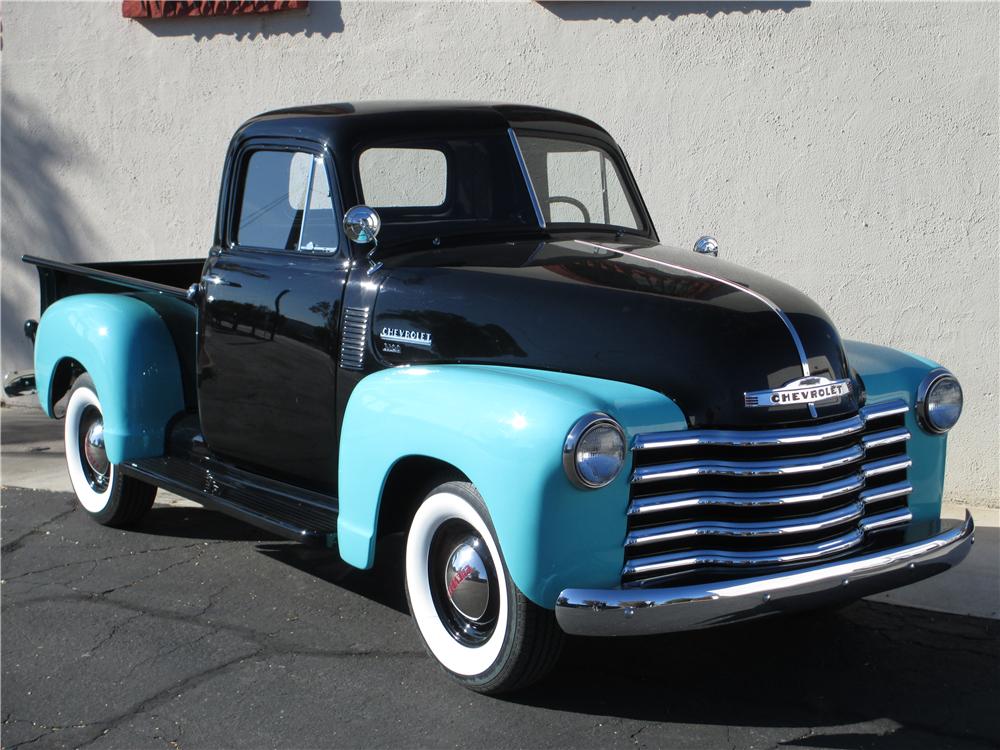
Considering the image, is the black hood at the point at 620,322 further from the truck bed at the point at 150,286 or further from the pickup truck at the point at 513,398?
the truck bed at the point at 150,286

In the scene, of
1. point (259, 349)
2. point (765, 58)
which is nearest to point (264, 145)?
point (259, 349)

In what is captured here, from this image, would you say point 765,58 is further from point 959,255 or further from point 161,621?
point 161,621

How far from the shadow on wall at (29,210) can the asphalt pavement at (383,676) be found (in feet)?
14.1

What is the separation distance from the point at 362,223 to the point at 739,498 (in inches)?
65.5

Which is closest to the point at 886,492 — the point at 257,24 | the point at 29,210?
the point at 257,24

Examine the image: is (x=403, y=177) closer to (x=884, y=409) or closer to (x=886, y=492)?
(x=884, y=409)

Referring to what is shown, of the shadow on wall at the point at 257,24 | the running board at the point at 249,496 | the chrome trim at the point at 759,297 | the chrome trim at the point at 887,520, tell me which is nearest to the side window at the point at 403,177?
the chrome trim at the point at 759,297

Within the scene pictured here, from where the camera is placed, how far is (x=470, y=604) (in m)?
3.60

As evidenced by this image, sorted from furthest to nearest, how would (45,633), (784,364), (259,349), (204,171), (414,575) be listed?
(204,171)
(259,349)
(45,633)
(414,575)
(784,364)

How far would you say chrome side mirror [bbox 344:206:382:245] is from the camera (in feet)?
13.5

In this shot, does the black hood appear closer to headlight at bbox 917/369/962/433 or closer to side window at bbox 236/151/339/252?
headlight at bbox 917/369/962/433

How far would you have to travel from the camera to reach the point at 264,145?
4738mm

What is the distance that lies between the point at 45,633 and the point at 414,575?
1459mm

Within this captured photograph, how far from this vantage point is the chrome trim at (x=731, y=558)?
3258 mm
